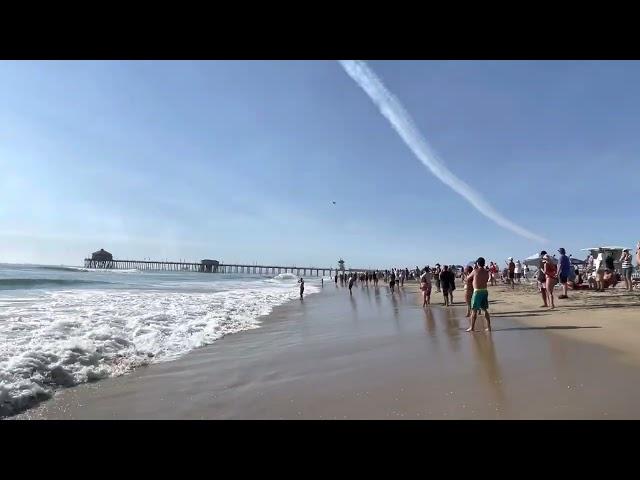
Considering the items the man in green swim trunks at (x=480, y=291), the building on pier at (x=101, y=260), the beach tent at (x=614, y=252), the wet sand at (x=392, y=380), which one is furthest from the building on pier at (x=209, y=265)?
the man in green swim trunks at (x=480, y=291)

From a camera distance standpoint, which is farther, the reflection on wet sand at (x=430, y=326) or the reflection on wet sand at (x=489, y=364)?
the reflection on wet sand at (x=430, y=326)

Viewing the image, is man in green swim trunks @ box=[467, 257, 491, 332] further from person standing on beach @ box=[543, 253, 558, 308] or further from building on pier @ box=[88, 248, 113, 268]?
building on pier @ box=[88, 248, 113, 268]

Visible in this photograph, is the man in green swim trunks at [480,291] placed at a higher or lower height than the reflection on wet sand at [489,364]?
higher

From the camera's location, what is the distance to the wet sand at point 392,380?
13.5 ft

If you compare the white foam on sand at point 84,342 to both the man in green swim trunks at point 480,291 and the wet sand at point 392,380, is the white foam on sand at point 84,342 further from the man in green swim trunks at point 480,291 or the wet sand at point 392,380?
the man in green swim trunks at point 480,291

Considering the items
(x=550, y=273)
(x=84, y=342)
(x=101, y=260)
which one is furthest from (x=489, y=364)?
(x=101, y=260)

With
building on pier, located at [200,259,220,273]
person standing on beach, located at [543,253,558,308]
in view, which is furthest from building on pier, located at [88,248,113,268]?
person standing on beach, located at [543,253,558,308]

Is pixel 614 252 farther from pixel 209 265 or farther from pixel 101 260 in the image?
pixel 101 260

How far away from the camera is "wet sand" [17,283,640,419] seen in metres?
4.12

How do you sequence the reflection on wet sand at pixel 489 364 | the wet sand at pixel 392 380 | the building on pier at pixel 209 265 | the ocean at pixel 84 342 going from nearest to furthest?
1. the wet sand at pixel 392 380
2. the reflection on wet sand at pixel 489 364
3. the ocean at pixel 84 342
4. the building on pier at pixel 209 265

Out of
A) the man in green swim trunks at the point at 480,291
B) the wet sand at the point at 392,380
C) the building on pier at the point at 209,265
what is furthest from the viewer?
the building on pier at the point at 209,265
